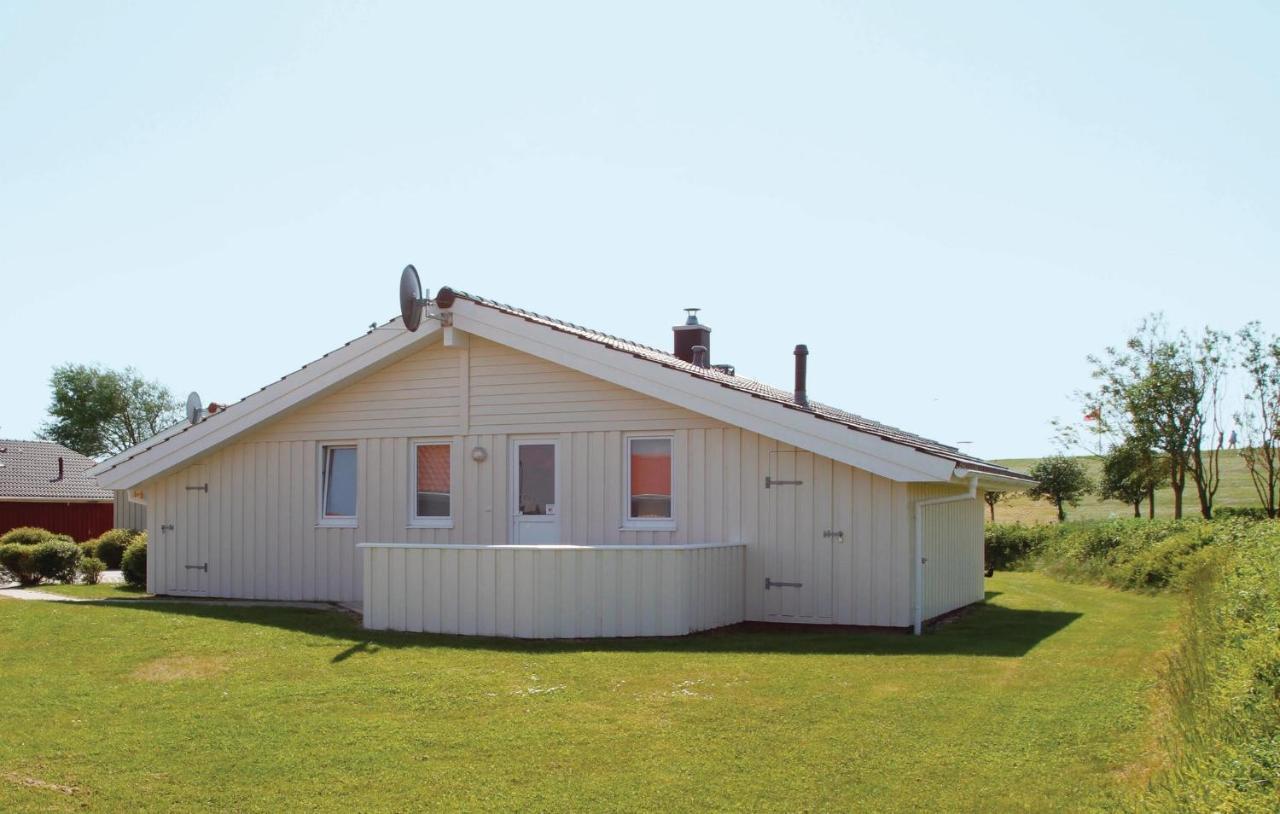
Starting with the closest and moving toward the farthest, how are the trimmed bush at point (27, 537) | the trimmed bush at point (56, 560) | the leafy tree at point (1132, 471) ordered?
the trimmed bush at point (56, 560) < the trimmed bush at point (27, 537) < the leafy tree at point (1132, 471)

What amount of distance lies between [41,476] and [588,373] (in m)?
35.5

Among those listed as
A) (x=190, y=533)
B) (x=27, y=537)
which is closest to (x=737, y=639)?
(x=190, y=533)

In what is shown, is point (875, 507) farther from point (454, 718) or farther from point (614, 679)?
point (454, 718)

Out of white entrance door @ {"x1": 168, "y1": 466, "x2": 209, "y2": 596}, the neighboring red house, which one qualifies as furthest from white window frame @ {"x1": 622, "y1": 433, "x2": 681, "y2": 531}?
the neighboring red house

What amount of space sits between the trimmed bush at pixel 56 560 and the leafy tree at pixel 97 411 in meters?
60.9

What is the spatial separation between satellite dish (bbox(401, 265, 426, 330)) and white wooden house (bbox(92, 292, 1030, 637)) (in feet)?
1.68

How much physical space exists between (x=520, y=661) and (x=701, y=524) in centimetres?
425

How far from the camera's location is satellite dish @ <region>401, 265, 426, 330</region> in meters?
14.7

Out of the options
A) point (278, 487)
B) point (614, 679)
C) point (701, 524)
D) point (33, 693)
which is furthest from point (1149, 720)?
point (278, 487)

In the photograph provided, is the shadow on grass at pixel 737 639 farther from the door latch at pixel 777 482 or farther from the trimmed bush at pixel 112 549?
the trimmed bush at pixel 112 549

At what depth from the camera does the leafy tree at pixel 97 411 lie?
77188 mm

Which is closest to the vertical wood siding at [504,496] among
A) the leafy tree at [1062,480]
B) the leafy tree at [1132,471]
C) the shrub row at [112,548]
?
the shrub row at [112,548]

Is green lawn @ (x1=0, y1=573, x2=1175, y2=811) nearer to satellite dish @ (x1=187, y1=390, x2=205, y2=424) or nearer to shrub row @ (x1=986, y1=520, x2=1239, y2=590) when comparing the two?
shrub row @ (x1=986, y1=520, x2=1239, y2=590)

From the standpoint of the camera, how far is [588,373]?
14227 millimetres
